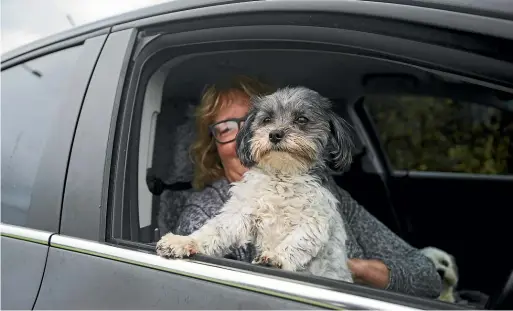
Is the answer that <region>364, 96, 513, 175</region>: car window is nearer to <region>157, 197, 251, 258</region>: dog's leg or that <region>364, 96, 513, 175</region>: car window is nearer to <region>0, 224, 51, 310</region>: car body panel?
<region>157, 197, 251, 258</region>: dog's leg

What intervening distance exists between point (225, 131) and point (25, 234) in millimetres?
892

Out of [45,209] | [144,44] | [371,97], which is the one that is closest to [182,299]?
[45,209]

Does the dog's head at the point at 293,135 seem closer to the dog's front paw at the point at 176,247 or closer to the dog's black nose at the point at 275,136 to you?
the dog's black nose at the point at 275,136

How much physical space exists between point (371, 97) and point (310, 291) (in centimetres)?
288

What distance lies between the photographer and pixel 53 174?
2809mm

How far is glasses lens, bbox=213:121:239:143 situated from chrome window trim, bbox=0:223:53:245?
0.80 meters

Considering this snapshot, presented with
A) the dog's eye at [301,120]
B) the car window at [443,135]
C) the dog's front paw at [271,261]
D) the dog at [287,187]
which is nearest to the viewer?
the dog's front paw at [271,261]

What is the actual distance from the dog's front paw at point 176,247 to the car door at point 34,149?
0.52 meters

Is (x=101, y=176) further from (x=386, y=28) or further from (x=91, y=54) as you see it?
(x=386, y=28)

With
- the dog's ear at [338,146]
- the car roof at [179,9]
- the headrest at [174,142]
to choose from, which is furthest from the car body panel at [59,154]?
the dog's ear at [338,146]

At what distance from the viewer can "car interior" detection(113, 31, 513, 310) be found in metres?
2.93

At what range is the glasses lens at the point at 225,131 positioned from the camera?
3.05m

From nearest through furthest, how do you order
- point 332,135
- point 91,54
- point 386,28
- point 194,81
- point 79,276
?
1. point 386,28
2. point 79,276
3. point 332,135
4. point 91,54
5. point 194,81

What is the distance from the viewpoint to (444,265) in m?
3.76
